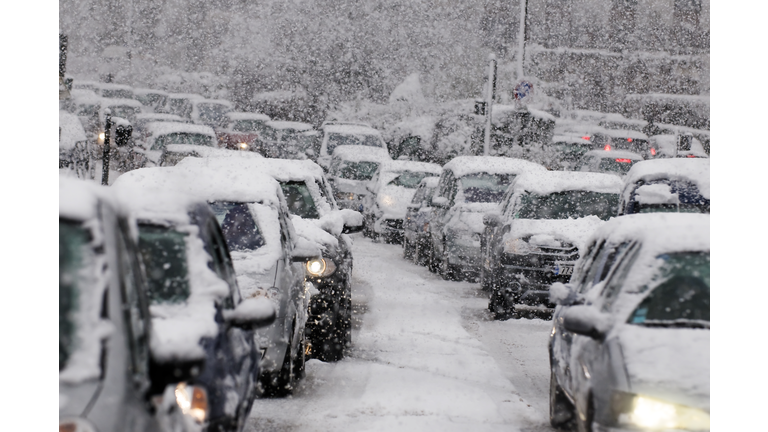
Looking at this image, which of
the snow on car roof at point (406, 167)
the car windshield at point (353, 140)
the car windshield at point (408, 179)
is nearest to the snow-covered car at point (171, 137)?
the car windshield at point (353, 140)

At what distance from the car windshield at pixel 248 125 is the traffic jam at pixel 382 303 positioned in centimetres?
1726

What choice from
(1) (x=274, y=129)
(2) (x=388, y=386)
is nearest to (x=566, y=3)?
(1) (x=274, y=129)

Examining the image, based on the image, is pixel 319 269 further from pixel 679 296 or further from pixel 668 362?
pixel 668 362

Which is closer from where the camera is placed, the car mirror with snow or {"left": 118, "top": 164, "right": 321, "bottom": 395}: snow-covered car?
the car mirror with snow

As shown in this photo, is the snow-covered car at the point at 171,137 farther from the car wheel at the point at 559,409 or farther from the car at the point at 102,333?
the car at the point at 102,333

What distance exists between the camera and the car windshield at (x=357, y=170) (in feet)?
75.0

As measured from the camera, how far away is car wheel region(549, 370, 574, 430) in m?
6.32

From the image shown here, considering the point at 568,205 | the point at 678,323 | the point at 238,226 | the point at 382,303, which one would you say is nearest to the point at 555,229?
the point at 568,205

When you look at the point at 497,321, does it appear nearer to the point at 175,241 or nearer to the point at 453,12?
the point at 175,241

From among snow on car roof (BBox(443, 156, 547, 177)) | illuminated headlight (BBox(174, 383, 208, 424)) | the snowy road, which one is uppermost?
snow on car roof (BBox(443, 156, 547, 177))

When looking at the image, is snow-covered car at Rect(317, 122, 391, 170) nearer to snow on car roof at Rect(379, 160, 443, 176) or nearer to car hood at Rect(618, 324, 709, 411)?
snow on car roof at Rect(379, 160, 443, 176)

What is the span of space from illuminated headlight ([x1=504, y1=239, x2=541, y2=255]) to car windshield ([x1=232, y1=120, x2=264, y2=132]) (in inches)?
1003

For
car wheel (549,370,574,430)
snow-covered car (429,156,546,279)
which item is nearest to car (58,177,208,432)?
car wheel (549,370,574,430)

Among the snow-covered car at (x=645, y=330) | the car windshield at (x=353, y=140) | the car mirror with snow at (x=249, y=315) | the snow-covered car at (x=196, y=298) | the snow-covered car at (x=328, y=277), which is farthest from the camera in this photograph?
the car windshield at (x=353, y=140)
